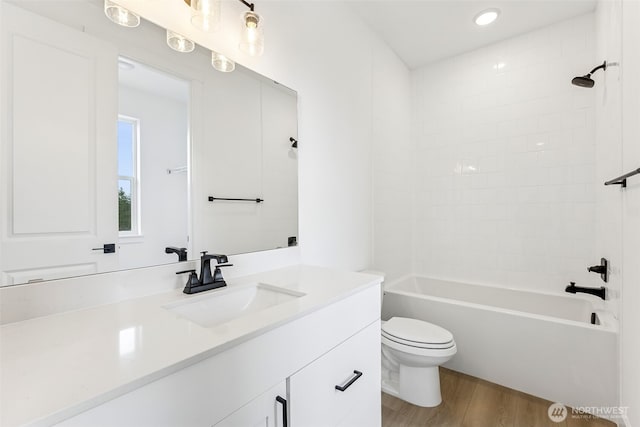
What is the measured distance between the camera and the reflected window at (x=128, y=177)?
96 cm

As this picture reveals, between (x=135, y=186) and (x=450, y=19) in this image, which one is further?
(x=450, y=19)

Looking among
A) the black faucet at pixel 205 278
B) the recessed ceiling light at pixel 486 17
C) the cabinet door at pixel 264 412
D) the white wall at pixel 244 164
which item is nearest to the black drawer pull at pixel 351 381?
the cabinet door at pixel 264 412

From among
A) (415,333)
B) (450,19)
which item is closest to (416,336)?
(415,333)

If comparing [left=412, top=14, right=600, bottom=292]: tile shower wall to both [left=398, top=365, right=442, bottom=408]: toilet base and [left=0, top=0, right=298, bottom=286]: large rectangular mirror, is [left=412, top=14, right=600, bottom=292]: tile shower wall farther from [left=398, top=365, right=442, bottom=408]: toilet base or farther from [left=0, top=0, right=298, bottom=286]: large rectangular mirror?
[left=0, top=0, right=298, bottom=286]: large rectangular mirror

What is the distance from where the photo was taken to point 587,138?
7.25ft

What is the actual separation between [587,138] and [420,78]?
154 centimetres

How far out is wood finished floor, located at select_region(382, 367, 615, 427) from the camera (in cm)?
160

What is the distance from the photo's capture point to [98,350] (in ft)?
1.96

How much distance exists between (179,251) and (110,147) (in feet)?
1.42

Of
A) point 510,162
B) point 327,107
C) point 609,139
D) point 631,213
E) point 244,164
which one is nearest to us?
point 631,213

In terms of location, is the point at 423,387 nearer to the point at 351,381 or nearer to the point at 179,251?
the point at 351,381

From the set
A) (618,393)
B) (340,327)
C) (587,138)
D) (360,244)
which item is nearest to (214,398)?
(340,327)

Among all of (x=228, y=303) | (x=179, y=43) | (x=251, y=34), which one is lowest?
(x=228, y=303)

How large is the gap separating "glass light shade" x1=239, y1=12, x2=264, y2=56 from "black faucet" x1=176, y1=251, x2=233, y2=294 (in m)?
0.92
